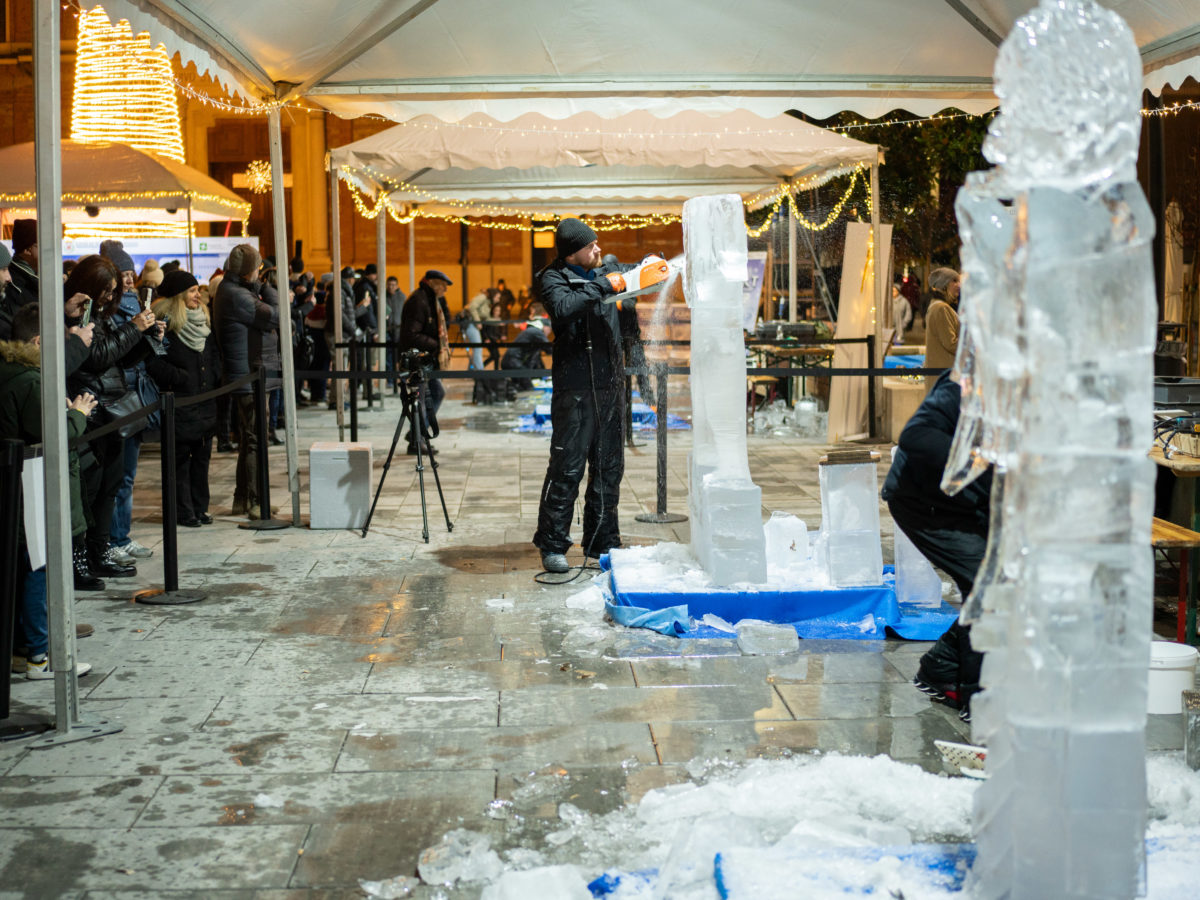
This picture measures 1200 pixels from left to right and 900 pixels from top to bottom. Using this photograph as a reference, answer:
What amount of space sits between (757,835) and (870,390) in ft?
32.7

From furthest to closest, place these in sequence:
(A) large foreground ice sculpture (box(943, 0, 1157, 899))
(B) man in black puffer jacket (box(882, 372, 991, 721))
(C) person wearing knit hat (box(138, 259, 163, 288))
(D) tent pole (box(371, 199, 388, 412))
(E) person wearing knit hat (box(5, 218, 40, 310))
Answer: (D) tent pole (box(371, 199, 388, 412)) → (C) person wearing knit hat (box(138, 259, 163, 288)) → (E) person wearing knit hat (box(5, 218, 40, 310)) → (B) man in black puffer jacket (box(882, 372, 991, 721)) → (A) large foreground ice sculpture (box(943, 0, 1157, 899))

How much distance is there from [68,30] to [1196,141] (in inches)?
1027

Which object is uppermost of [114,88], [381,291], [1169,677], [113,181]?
[114,88]

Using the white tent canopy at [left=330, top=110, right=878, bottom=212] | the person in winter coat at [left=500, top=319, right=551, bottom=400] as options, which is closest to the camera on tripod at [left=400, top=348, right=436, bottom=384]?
the white tent canopy at [left=330, top=110, right=878, bottom=212]

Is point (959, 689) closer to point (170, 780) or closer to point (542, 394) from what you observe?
point (170, 780)

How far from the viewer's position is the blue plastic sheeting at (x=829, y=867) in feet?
9.87

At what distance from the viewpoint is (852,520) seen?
6000 millimetres

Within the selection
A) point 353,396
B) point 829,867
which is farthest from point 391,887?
point 353,396

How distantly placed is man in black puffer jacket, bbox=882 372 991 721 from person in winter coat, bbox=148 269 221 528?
490cm

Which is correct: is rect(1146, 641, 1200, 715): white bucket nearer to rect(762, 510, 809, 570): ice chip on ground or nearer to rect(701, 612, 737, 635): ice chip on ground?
rect(701, 612, 737, 635): ice chip on ground

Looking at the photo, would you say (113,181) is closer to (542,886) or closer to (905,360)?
(905,360)

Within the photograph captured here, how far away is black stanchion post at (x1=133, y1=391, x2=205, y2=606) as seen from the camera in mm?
6160

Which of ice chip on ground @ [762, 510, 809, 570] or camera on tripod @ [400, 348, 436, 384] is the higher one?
camera on tripod @ [400, 348, 436, 384]

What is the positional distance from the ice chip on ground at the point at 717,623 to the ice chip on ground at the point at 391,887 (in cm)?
268
